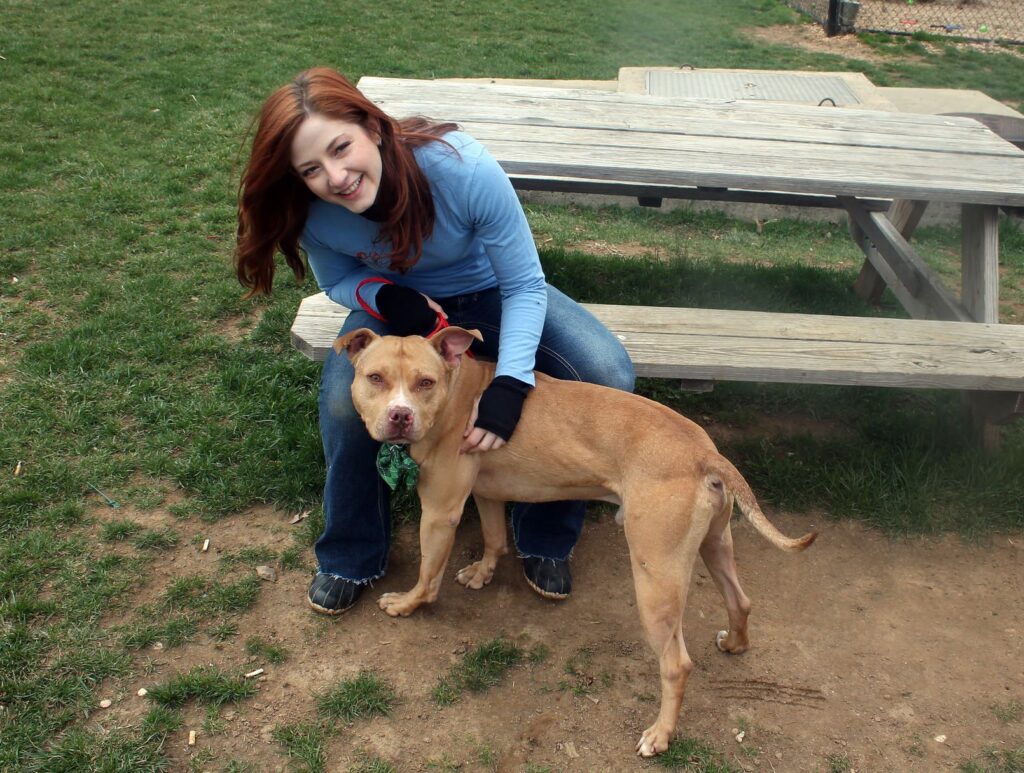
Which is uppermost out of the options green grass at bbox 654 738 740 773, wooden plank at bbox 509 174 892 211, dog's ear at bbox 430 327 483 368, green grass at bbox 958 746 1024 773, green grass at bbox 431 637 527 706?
dog's ear at bbox 430 327 483 368

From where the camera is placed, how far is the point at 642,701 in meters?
3.17

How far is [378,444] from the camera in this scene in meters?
3.38

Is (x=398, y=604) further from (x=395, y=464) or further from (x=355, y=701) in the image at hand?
(x=395, y=464)

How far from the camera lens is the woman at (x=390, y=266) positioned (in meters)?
2.90

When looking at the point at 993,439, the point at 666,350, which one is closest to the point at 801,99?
the point at 993,439

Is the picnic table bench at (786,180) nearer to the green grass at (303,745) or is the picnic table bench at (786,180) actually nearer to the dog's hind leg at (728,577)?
the dog's hind leg at (728,577)

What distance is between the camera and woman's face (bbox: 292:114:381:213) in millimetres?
2838

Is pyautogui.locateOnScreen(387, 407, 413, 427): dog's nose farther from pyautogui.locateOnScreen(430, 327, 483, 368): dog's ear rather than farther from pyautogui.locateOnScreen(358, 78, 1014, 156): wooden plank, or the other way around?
pyautogui.locateOnScreen(358, 78, 1014, 156): wooden plank

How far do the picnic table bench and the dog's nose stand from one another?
0.84 metres

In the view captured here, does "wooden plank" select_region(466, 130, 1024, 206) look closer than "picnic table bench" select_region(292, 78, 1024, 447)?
No

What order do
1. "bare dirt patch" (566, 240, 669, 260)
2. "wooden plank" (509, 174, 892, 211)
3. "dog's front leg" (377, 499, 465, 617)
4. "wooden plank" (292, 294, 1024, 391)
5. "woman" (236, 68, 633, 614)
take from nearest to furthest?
"woman" (236, 68, 633, 614), "dog's front leg" (377, 499, 465, 617), "wooden plank" (292, 294, 1024, 391), "wooden plank" (509, 174, 892, 211), "bare dirt patch" (566, 240, 669, 260)

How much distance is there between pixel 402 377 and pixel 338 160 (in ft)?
2.48

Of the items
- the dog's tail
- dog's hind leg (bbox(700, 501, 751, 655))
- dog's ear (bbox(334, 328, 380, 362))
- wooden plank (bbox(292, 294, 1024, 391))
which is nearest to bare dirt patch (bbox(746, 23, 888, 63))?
wooden plank (bbox(292, 294, 1024, 391))

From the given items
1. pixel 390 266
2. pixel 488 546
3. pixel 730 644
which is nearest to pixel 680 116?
pixel 390 266
